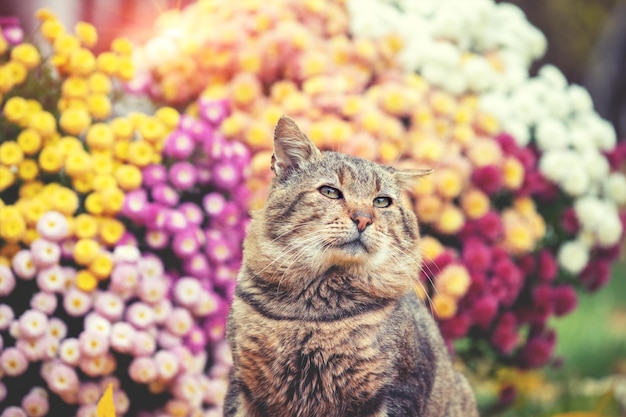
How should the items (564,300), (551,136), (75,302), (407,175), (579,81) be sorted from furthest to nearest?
(579,81)
(551,136)
(564,300)
(75,302)
(407,175)

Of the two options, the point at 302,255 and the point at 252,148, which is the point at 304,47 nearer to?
the point at 252,148

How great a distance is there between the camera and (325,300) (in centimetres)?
225

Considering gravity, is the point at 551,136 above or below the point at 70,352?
above

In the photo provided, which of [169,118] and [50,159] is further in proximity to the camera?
[169,118]

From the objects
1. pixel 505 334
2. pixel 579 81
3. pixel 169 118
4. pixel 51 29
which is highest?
pixel 51 29

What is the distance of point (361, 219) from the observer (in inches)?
87.0

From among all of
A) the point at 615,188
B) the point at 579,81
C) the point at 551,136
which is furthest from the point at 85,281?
the point at 579,81

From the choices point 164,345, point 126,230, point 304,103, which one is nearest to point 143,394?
point 164,345

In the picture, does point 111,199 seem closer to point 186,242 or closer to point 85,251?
point 85,251

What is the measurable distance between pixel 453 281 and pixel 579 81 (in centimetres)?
639

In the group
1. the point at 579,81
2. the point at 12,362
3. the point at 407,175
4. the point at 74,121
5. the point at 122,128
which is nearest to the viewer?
the point at 407,175

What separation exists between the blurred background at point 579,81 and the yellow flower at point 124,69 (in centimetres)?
118

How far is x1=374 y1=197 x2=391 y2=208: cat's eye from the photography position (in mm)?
2352

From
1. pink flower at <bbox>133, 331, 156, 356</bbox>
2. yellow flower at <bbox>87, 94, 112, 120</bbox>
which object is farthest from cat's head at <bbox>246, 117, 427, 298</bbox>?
yellow flower at <bbox>87, 94, 112, 120</bbox>
